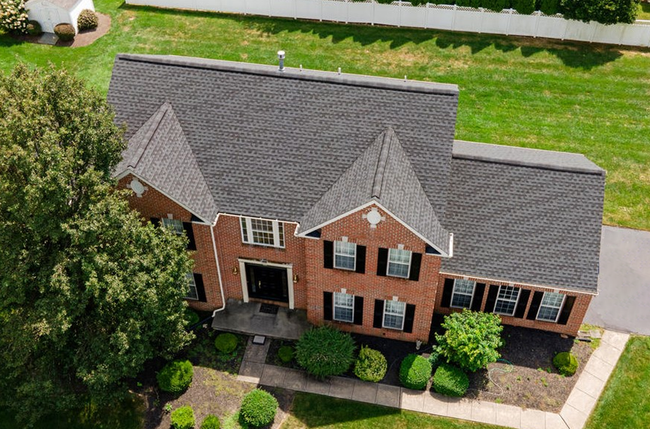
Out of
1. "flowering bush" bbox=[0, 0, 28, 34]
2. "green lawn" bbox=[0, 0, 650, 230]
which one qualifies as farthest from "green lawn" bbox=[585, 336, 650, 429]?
"flowering bush" bbox=[0, 0, 28, 34]

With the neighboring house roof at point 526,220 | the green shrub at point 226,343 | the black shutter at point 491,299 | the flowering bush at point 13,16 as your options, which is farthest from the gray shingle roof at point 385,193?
the flowering bush at point 13,16

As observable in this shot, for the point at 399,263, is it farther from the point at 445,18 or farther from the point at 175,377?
the point at 445,18

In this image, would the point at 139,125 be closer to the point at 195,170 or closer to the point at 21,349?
the point at 195,170

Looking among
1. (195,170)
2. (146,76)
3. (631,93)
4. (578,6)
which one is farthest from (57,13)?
(631,93)

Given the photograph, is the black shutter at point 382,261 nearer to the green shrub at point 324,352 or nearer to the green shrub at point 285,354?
the green shrub at point 324,352

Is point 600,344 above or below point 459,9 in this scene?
below
